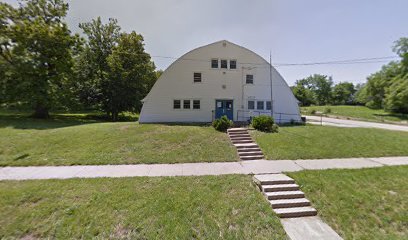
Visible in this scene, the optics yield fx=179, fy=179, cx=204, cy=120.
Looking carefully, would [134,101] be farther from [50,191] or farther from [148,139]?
[50,191]

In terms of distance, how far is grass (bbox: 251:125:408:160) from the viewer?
900 centimetres

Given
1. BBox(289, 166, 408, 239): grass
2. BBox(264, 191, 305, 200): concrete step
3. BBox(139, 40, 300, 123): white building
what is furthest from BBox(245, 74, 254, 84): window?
BBox(264, 191, 305, 200): concrete step

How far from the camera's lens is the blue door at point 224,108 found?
16609 millimetres

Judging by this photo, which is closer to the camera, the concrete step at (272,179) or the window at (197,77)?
the concrete step at (272,179)

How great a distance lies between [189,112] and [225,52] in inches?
255

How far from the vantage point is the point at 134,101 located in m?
25.7

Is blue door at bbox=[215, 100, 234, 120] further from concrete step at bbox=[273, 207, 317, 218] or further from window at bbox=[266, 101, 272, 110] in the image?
concrete step at bbox=[273, 207, 317, 218]

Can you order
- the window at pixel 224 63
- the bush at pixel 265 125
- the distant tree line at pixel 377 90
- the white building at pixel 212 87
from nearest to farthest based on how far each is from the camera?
the bush at pixel 265 125, the white building at pixel 212 87, the window at pixel 224 63, the distant tree line at pixel 377 90

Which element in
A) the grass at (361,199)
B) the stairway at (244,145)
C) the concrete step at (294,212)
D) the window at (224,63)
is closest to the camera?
the grass at (361,199)

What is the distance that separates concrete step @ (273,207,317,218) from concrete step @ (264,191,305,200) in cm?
40

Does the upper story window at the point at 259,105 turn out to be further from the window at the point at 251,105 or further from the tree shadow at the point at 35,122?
the tree shadow at the point at 35,122

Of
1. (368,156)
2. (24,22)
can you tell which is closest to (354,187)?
(368,156)

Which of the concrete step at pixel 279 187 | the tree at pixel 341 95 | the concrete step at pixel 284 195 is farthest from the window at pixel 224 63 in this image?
the tree at pixel 341 95

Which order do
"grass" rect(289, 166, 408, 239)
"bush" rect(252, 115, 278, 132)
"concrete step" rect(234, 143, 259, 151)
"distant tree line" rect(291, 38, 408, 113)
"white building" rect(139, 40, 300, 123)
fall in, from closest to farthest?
"grass" rect(289, 166, 408, 239) < "concrete step" rect(234, 143, 259, 151) < "bush" rect(252, 115, 278, 132) < "white building" rect(139, 40, 300, 123) < "distant tree line" rect(291, 38, 408, 113)
